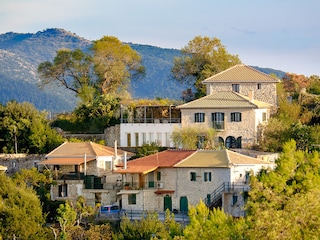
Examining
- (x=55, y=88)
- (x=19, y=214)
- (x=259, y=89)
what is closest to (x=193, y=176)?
(x=19, y=214)

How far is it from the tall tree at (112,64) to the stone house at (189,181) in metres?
19.0

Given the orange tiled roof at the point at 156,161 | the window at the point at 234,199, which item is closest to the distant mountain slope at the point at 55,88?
the orange tiled roof at the point at 156,161

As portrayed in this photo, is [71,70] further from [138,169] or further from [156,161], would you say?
[138,169]

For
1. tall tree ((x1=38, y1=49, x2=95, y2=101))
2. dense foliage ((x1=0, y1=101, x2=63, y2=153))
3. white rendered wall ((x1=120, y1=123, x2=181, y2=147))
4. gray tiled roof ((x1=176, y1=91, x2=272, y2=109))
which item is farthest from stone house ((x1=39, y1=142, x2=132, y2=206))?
tall tree ((x1=38, y1=49, x2=95, y2=101))

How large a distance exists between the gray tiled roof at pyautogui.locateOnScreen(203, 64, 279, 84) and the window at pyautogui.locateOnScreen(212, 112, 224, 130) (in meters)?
4.74

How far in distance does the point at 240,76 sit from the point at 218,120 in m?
5.93

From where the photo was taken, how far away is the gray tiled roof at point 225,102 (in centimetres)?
6844

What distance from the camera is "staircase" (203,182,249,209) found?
5883 cm

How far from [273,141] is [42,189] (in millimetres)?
15376

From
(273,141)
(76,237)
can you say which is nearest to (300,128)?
(273,141)

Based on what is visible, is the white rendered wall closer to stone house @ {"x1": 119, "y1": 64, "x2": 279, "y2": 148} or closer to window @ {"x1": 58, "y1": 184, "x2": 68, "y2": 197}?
stone house @ {"x1": 119, "y1": 64, "x2": 279, "y2": 148}

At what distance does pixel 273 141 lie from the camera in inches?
2611

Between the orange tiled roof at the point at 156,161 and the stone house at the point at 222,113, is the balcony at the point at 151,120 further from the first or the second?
the orange tiled roof at the point at 156,161

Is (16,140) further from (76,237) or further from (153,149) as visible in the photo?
(76,237)
